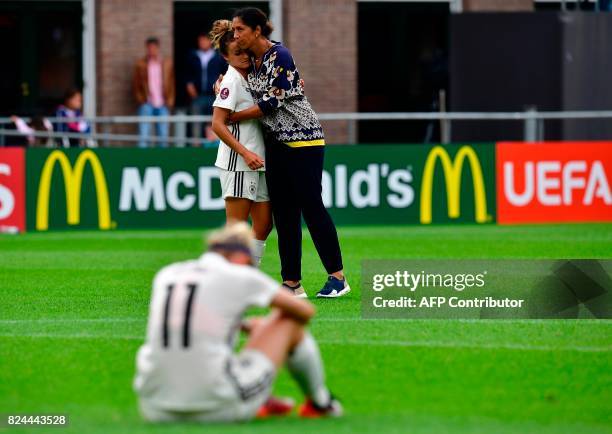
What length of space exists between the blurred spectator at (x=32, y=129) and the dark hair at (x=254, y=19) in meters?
11.2

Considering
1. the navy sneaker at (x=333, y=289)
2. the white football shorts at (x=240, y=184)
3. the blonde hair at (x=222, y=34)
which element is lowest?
the navy sneaker at (x=333, y=289)

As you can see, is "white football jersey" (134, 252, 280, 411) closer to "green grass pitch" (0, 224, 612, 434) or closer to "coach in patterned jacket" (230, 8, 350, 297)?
"green grass pitch" (0, 224, 612, 434)

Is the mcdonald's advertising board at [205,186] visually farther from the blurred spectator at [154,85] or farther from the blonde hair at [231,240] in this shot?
the blonde hair at [231,240]

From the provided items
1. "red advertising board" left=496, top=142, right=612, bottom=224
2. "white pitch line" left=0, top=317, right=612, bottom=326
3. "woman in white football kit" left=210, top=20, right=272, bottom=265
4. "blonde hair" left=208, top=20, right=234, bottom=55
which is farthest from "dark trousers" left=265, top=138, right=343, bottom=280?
"red advertising board" left=496, top=142, right=612, bottom=224

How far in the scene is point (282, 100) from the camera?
1112 cm

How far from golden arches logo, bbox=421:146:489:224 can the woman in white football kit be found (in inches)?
362

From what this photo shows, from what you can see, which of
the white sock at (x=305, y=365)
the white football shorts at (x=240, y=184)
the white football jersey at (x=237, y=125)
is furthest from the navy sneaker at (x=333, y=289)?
the white sock at (x=305, y=365)

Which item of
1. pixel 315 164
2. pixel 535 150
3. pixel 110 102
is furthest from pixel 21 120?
pixel 315 164

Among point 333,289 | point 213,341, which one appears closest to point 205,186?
point 333,289

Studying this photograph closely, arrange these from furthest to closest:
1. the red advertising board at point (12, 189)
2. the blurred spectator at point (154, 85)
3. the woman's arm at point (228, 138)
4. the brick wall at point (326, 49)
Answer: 1. the brick wall at point (326, 49)
2. the blurred spectator at point (154, 85)
3. the red advertising board at point (12, 189)
4. the woman's arm at point (228, 138)

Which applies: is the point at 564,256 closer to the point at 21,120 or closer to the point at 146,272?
the point at 146,272

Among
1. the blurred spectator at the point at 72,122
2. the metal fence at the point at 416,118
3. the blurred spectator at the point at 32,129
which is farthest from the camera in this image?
the blurred spectator at the point at 72,122

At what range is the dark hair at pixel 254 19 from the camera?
11094mm

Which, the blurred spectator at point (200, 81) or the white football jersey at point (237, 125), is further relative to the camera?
the blurred spectator at point (200, 81)
